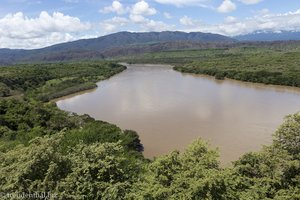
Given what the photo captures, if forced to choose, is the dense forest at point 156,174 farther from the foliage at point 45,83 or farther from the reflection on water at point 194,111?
the foliage at point 45,83

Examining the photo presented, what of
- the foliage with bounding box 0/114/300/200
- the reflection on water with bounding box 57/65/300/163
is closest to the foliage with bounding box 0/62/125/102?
the reflection on water with bounding box 57/65/300/163

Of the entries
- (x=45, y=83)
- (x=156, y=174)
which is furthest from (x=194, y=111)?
(x=45, y=83)

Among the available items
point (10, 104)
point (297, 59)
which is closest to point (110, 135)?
point (10, 104)

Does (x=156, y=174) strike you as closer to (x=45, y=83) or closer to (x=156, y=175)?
(x=156, y=175)

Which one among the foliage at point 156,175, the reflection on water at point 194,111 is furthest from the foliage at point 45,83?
the foliage at point 156,175

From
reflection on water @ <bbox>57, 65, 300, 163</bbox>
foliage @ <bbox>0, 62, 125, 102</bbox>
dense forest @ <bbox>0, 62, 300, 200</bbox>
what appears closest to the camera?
dense forest @ <bbox>0, 62, 300, 200</bbox>

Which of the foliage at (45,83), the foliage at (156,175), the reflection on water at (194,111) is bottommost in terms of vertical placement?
the reflection on water at (194,111)

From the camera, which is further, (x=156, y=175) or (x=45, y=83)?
(x=45, y=83)

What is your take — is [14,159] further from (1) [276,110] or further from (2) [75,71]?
(2) [75,71]

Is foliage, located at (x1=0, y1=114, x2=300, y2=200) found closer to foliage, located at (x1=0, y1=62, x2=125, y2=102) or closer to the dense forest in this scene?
the dense forest
